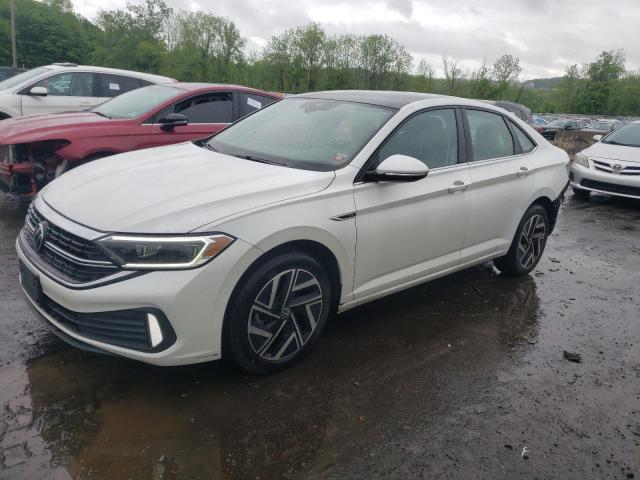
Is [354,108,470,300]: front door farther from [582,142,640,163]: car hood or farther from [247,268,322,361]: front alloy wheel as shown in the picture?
[582,142,640,163]: car hood

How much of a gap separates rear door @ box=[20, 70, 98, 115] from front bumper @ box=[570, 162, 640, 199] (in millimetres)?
8790

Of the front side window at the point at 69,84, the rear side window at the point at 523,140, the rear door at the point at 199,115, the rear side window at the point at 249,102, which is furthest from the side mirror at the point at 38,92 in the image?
the rear side window at the point at 523,140

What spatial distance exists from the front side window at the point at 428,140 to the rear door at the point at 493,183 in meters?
0.20

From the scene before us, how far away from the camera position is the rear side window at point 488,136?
4.29m

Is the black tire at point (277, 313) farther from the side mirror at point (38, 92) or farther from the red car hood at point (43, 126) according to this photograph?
the side mirror at point (38, 92)

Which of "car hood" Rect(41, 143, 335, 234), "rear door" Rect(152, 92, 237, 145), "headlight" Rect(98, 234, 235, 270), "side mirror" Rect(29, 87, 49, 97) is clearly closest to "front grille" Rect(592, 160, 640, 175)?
"rear door" Rect(152, 92, 237, 145)

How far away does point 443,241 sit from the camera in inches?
154

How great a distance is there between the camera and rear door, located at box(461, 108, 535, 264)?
4172 mm

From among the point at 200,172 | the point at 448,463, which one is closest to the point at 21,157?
the point at 200,172

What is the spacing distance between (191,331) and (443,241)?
2092mm

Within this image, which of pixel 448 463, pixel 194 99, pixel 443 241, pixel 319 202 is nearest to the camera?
pixel 448 463

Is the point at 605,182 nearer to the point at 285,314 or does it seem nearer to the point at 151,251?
the point at 285,314

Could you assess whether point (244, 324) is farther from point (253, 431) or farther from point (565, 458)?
point (565, 458)

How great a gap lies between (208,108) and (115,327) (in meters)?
4.57
